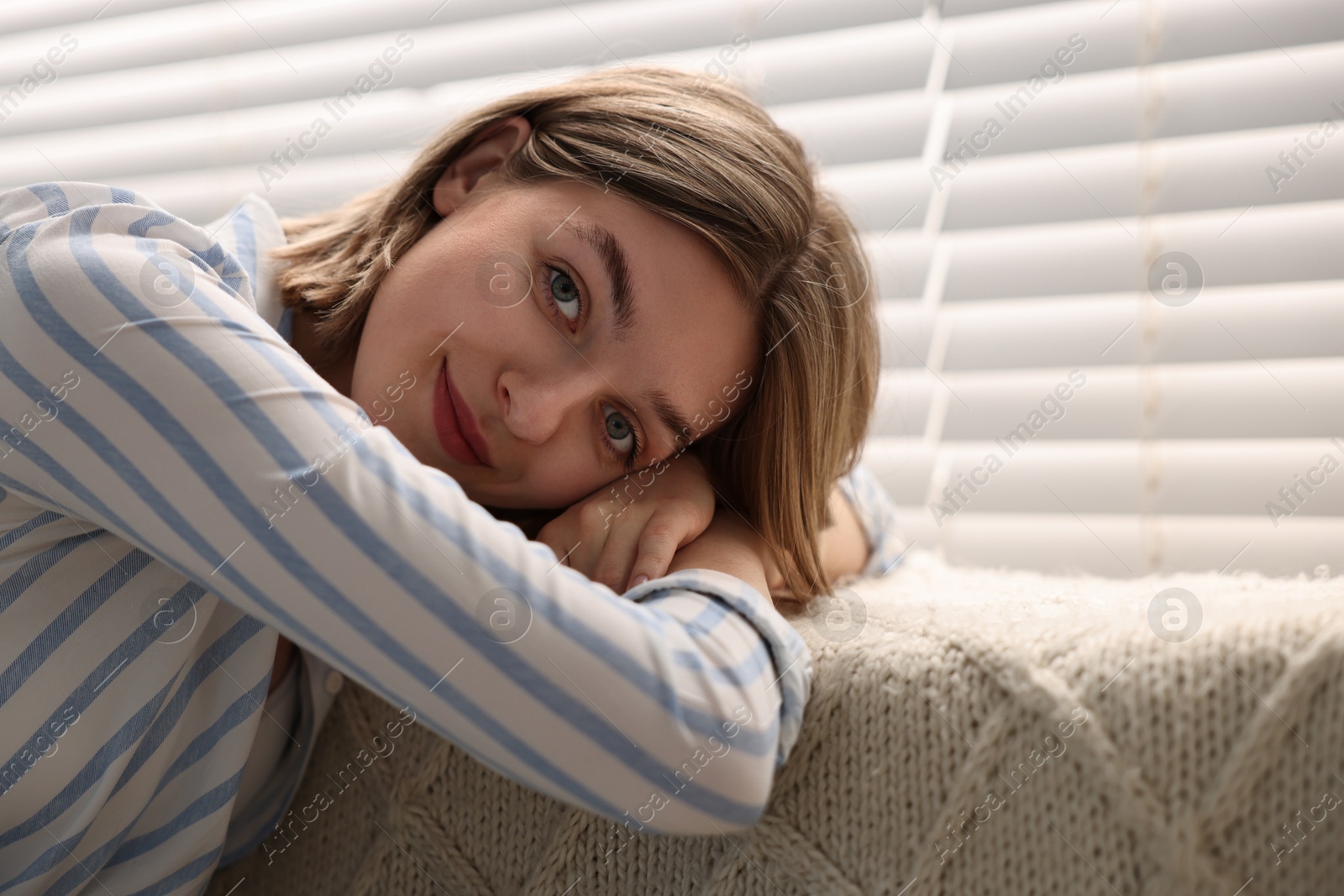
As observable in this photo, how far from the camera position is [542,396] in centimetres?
76

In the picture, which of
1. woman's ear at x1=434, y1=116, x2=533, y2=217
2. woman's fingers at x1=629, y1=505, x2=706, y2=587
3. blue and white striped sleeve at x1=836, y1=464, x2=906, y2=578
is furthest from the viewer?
blue and white striped sleeve at x1=836, y1=464, x2=906, y2=578

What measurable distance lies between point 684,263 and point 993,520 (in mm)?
596

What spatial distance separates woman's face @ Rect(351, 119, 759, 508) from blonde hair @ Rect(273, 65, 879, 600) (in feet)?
0.12

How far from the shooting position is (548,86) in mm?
963

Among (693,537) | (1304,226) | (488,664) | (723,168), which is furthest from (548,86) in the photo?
(1304,226)

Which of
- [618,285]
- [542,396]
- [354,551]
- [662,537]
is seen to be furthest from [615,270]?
[354,551]

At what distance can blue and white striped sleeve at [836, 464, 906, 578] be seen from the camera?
1106 millimetres

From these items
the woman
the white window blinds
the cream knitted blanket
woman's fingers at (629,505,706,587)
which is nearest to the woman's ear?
the woman

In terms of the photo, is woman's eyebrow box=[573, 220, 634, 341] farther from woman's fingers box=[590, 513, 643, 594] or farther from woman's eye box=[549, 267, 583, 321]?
woman's fingers box=[590, 513, 643, 594]

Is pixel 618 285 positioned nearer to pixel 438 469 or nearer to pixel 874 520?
pixel 438 469

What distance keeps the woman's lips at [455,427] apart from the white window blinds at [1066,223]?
0.47 metres

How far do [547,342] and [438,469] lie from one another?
137 millimetres

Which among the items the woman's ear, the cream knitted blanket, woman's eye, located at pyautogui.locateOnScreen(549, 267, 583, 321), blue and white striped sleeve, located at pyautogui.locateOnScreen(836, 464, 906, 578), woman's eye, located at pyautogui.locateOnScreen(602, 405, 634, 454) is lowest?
blue and white striped sleeve, located at pyautogui.locateOnScreen(836, 464, 906, 578)

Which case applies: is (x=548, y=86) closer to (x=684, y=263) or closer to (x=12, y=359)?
(x=684, y=263)
